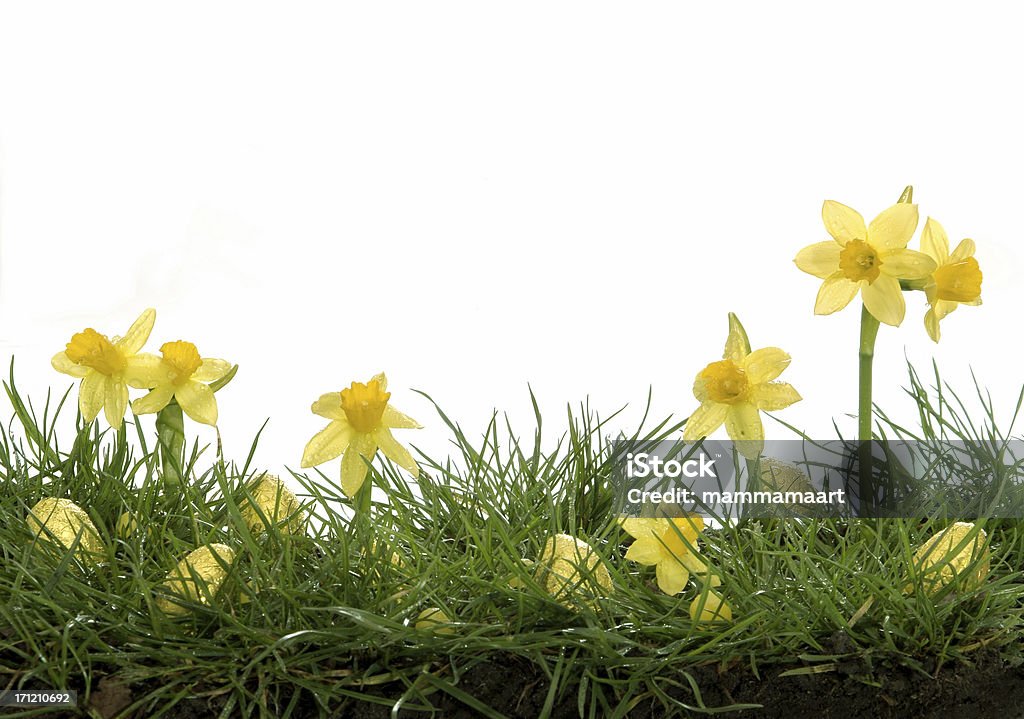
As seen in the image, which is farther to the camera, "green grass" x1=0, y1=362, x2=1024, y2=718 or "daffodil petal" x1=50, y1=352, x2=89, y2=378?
"daffodil petal" x1=50, y1=352, x2=89, y2=378

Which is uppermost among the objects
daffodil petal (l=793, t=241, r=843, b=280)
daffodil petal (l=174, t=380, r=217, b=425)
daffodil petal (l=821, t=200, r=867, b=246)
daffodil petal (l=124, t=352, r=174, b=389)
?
daffodil petal (l=821, t=200, r=867, b=246)

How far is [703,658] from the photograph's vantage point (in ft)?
1.28

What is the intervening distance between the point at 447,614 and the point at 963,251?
276 mm

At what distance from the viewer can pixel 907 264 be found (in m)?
0.44

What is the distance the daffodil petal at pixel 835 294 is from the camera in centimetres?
45

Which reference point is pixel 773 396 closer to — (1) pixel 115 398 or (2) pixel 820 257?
(2) pixel 820 257

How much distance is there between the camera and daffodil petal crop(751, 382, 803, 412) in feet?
1.45

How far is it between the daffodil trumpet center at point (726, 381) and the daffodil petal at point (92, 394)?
11.2 inches

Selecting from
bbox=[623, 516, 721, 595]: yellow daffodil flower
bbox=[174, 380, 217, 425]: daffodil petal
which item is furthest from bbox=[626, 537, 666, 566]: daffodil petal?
bbox=[174, 380, 217, 425]: daffodil petal

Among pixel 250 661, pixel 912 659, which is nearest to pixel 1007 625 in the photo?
pixel 912 659

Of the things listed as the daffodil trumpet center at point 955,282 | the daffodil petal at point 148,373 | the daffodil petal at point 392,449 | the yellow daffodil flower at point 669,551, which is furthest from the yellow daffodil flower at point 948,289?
the daffodil petal at point 148,373

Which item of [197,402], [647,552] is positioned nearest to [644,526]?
[647,552]

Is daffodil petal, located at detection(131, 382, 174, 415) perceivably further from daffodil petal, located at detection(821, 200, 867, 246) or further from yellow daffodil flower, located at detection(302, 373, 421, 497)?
daffodil petal, located at detection(821, 200, 867, 246)

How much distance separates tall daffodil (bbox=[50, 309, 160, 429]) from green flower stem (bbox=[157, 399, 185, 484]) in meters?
0.02
